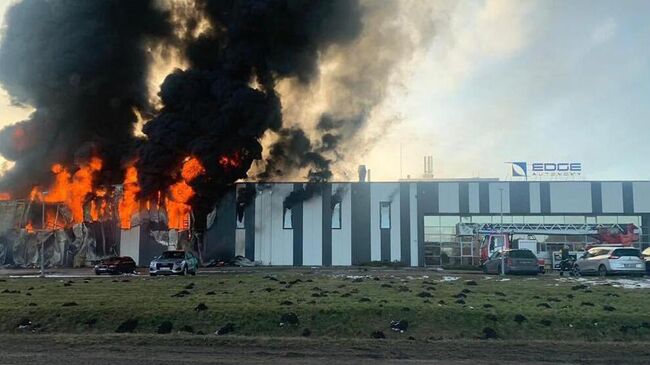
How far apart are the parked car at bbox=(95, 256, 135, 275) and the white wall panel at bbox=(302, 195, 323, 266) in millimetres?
14511

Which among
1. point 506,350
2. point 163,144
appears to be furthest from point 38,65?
point 506,350

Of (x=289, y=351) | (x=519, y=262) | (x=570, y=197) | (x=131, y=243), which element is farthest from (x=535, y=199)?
(x=289, y=351)

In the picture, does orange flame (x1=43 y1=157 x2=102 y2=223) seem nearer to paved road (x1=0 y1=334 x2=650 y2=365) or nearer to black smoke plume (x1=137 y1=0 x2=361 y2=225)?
black smoke plume (x1=137 y1=0 x2=361 y2=225)

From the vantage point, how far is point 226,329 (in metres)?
12.5

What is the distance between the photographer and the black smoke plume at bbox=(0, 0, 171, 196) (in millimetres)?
46188

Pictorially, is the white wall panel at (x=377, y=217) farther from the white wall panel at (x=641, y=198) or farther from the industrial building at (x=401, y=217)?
the white wall panel at (x=641, y=198)

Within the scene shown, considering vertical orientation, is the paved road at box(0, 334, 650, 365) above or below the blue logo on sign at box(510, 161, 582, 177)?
below

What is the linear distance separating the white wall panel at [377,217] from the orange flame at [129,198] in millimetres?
18480

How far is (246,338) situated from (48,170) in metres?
43.1

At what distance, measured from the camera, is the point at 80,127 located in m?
49.4

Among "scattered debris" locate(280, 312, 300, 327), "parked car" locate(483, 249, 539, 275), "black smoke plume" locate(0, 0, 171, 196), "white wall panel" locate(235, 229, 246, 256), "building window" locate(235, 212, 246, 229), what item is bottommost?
"scattered debris" locate(280, 312, 300, 327)

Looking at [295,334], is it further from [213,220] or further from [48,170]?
[48,170]

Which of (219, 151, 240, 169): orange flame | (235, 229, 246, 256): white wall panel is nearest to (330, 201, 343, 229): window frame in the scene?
(235, 229, 246, 256): white wall panel

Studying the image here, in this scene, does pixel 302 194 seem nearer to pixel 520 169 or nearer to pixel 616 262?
pixel 520 169
